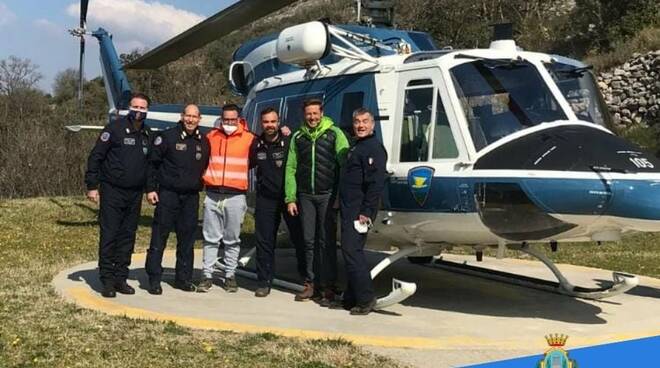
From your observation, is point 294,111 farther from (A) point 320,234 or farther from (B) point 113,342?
(B) point 113,342

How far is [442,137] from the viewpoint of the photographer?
604 centimetres

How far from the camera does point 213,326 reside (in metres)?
5.60

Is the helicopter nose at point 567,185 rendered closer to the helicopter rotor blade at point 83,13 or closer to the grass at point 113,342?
the grass at point 113,342

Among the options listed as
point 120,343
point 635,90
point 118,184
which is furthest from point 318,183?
point 635,90

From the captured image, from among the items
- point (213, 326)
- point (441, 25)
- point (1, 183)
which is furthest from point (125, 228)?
point (441, 25)

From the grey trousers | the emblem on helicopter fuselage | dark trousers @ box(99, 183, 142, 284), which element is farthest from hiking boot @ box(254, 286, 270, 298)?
the emblem on helicopter fuselage

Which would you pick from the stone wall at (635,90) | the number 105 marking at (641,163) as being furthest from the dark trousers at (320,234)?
the stone wall at (635,90)

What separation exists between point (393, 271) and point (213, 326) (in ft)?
11.9

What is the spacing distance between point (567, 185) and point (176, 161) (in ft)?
11.6

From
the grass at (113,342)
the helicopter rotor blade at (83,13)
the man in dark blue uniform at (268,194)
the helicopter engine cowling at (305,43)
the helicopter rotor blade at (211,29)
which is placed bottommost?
the grass at (113,342)

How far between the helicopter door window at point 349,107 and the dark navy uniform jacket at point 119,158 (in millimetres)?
1914

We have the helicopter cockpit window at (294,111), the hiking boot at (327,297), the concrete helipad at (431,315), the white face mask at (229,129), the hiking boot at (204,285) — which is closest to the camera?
the concrete helipad at (431,315)

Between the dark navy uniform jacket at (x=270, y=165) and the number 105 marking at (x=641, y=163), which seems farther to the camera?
the dark navy uniform jacket at (x=270, y=165)

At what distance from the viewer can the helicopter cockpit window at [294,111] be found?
7.50 m
